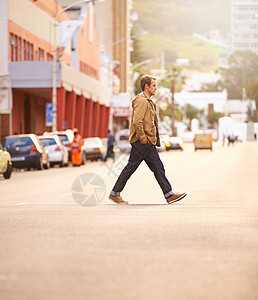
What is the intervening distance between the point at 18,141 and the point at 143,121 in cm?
2262

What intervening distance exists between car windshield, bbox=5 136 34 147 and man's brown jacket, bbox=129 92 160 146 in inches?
874

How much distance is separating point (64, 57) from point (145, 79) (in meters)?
62.6

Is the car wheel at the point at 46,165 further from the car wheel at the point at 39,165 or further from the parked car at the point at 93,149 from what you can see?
the parked car at the point at 93,149

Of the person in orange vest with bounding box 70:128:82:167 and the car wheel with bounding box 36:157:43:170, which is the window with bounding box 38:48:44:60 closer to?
the person in orange vest with bounding box 70:128:82:167

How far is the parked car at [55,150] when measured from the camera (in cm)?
4138

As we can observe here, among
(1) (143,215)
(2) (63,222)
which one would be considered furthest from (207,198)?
(2) (63,222)

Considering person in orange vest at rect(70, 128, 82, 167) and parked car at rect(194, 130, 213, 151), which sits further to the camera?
parked car at rect(194, 130, 213, 151)

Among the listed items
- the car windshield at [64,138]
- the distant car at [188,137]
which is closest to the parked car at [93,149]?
the car windshield at [64,138]

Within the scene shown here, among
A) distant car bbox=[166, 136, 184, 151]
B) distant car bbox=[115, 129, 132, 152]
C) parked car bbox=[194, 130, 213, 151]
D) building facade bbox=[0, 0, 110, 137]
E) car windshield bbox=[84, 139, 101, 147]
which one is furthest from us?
distant car bbox=[166, 136, 184, 151]

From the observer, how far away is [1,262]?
855 cm

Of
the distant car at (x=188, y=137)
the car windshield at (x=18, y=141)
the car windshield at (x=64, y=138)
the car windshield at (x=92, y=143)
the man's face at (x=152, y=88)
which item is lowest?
the distant car at (x=188, y=137)

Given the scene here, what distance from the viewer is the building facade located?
57000 millimetres

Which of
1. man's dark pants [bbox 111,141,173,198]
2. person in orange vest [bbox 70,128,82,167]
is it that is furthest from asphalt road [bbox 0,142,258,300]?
person in orange vest [bbox 70,128,82,167]

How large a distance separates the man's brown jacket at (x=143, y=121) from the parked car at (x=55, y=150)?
85.1 feet
